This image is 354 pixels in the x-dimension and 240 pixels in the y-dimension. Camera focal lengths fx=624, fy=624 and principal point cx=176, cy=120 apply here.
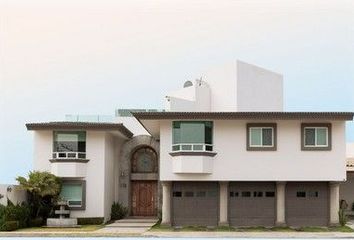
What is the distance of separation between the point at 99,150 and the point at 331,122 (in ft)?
41.6

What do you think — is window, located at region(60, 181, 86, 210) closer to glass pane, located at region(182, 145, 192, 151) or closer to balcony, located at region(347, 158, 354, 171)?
glass pane, located at region(182, 145, 192, 151)

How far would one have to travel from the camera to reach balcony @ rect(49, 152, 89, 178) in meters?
33.8

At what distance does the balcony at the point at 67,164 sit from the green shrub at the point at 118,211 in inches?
178

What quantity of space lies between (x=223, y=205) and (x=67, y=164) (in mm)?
8757

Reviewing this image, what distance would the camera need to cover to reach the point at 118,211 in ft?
126

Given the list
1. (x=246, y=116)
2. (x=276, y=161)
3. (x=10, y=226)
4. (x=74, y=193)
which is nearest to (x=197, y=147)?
(x=246, y=116)

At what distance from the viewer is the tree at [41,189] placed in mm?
32531

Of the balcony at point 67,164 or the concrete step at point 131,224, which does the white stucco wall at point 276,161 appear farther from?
the balcony at point 67,164

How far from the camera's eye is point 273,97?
44812mm

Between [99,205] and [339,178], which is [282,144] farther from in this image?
[99,205]

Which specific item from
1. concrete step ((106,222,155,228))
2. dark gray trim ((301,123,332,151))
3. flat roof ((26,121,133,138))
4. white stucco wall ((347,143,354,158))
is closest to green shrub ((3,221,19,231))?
concrete step ((106,222,155,228))

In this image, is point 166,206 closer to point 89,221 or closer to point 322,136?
point 89,221

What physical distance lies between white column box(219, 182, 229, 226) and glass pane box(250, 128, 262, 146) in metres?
2.53

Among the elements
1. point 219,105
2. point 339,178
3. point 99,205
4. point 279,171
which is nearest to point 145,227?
Result: point 99,205
